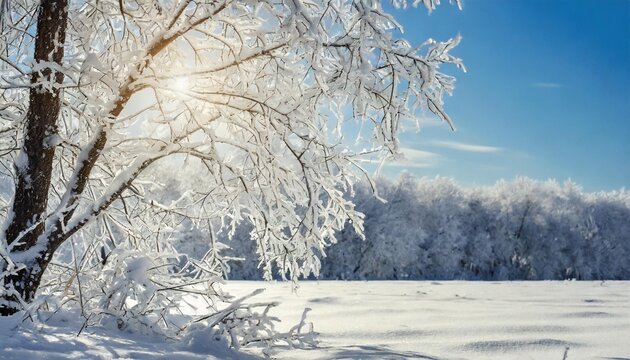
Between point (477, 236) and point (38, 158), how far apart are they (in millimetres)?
46389

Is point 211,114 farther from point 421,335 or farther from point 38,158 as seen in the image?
point 421,335

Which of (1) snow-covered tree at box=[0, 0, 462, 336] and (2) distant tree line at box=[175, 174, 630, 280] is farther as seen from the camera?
(2) distant tree line at box=[175, 174, 630, 280]

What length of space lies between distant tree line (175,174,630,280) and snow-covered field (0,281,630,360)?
112 feet

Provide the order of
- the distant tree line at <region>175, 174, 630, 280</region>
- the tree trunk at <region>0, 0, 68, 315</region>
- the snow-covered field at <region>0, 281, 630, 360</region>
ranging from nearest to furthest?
the snow-covered field at <region>0, 281, 630, 360</region>, the tree trunk at <region>0, 0, 68, 315</region>, the distant tree line at <region>175, 174, 630, 280</region>

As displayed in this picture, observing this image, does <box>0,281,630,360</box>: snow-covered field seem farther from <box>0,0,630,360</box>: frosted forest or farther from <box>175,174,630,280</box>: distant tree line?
<box>175,174,630,280</box>: distant tree line

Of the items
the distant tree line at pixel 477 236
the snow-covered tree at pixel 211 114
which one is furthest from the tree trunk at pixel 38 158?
the distant tree line at pixel 477 236

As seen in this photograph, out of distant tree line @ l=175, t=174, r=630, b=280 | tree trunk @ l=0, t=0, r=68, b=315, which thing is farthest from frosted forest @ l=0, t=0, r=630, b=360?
distant tree line @ l=175, t=174, r=630, b=280

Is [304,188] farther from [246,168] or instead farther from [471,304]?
[471,304]

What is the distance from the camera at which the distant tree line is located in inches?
1676

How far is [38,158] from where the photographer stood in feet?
11.9

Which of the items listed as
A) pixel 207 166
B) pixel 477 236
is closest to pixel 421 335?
pixel 207 166

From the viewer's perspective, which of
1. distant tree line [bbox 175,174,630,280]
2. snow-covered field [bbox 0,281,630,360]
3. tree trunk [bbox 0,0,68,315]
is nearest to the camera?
snow-covered field [bbox 0,281,630,360]

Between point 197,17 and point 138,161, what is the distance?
3.45 feet

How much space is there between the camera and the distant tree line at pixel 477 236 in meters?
42.6
